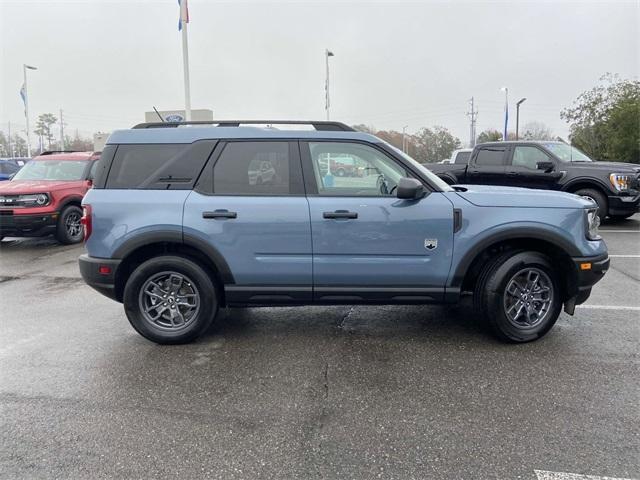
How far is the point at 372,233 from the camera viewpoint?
4.02 m

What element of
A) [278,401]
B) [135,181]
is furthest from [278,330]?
[135,181]

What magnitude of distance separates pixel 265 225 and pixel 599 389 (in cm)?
277

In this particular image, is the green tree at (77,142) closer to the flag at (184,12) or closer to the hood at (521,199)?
the flag at (184,12)

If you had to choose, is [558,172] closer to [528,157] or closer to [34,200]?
[528,157]

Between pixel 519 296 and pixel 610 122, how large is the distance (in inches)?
877

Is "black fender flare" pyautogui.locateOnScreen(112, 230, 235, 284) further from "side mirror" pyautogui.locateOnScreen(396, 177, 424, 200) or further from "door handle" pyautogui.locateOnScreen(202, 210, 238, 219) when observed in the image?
"side mirror" pyautogui.locateOnScreen(396, 177, 424, 200)

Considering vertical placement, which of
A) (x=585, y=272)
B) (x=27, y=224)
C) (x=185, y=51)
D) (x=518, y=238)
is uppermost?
(x=185, y=51)

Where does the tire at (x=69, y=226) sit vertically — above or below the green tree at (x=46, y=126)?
below

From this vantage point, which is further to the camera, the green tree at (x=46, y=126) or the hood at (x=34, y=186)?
the green tree at (x=46, y=126)

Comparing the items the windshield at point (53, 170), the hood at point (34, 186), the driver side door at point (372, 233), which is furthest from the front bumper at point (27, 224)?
the driver side door at point (372, 233)

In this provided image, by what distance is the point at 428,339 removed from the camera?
14.4 feet

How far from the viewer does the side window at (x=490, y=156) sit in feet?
37.7

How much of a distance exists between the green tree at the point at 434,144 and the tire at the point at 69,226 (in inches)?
2366

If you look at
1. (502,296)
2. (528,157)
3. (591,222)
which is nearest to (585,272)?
(591,222)
